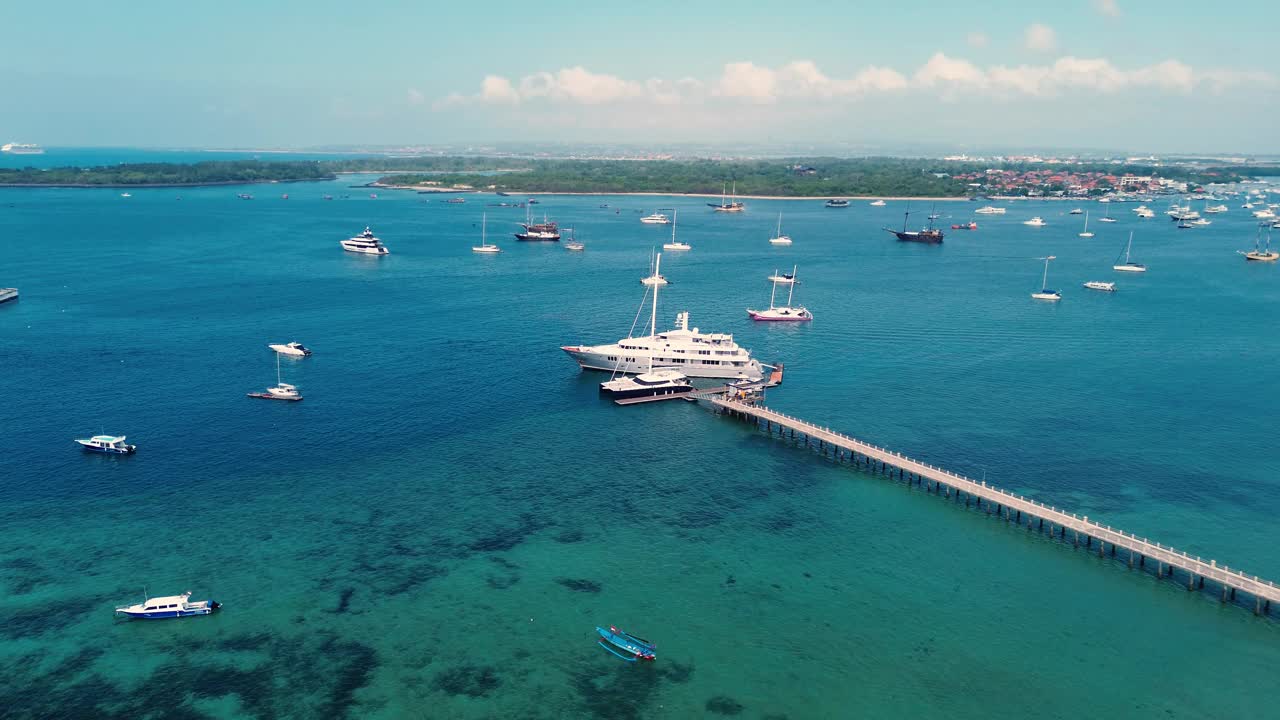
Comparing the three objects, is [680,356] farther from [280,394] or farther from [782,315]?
[280,394]

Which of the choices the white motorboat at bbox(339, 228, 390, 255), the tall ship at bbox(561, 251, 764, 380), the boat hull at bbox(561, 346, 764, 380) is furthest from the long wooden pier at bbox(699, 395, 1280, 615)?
the white motorboat at bbox(339, 228, 390, 255)

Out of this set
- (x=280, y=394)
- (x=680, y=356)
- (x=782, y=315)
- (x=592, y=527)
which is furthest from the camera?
(x=782, y=315)

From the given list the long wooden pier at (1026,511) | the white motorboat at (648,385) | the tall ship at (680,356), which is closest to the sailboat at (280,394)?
the tall ship at (680,356)

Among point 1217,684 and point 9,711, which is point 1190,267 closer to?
point 1217,684

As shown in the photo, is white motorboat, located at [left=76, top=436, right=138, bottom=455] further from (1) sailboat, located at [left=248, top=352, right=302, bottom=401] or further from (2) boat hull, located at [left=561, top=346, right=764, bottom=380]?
(2) boat hull, located at [left=561, top=346, right=764, bottom=380]

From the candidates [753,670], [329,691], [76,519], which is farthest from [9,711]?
[753,670]

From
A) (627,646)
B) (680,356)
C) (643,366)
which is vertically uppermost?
(680,356)

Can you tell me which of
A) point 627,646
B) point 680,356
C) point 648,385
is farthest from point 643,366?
point 627,646

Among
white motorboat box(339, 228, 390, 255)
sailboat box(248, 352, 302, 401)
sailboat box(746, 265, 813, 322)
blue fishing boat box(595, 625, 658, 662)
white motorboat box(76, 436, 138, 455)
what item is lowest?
blue fishing boat box(595, 625, 658, 662)

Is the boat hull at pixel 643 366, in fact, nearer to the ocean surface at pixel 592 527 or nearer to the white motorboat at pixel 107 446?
the ocean surface at pixel 592 527
